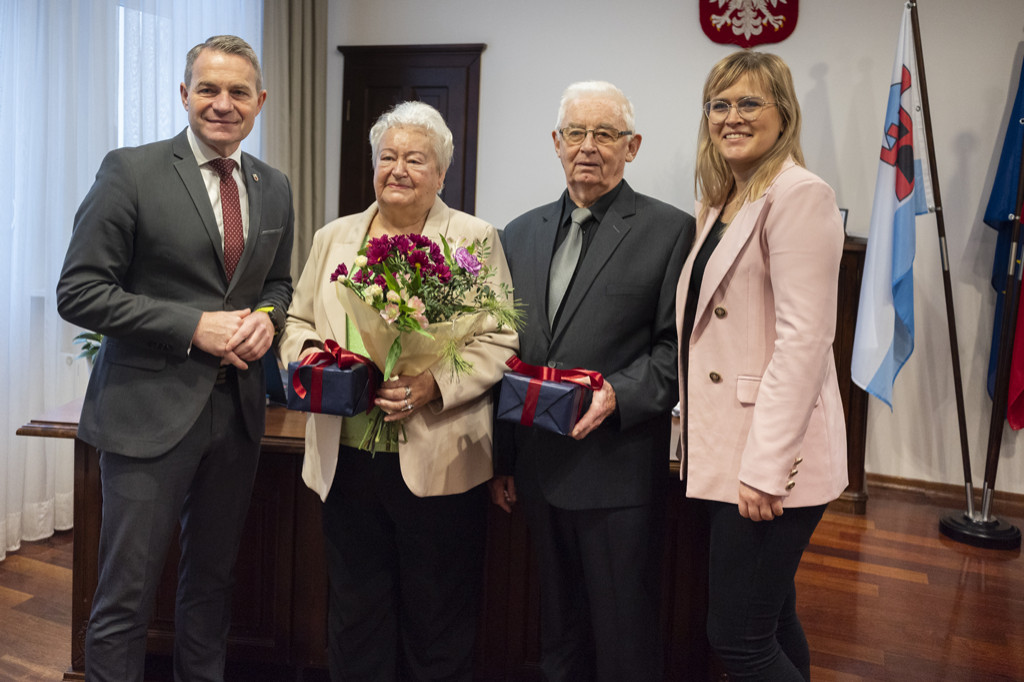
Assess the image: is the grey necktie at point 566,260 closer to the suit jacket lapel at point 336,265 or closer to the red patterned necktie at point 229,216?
the suit jacket lapel at point 336,265

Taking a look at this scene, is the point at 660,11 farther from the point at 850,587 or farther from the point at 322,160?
the point at 850,587

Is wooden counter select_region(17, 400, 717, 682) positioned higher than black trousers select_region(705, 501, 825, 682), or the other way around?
black trousers select_region(705, 501, 825, 682)

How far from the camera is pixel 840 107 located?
4637 mm

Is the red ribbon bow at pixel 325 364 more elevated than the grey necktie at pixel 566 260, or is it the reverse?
the grey necktie at pixel 566 260

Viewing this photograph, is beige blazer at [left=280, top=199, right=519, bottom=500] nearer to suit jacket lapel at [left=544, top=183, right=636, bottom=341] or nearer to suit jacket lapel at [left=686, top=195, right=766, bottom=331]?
suit jacket lapel at [left=544, top=183, right=636, bottom=341]

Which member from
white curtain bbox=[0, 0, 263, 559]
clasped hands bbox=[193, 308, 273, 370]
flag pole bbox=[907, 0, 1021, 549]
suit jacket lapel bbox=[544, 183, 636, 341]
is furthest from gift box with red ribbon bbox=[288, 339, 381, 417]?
flag pole bbox=[907, 0, 1021, 549]

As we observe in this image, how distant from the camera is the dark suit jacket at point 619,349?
6.07 ft

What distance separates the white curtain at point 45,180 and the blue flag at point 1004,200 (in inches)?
166

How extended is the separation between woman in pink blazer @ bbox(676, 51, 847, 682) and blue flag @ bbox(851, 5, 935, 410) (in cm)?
248

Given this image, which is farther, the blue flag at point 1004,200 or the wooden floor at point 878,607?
the blue flag at point 1004,200

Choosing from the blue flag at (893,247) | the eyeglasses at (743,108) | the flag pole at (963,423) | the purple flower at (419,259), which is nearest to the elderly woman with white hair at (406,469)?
the purple flower at (419,259)

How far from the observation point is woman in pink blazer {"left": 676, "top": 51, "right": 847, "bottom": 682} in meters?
1.57

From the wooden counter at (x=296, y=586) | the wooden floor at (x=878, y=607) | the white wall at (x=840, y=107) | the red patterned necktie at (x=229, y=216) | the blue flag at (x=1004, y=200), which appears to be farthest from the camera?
the white wall at (x=840, y=107)

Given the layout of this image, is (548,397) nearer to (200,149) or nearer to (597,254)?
(597,254)
